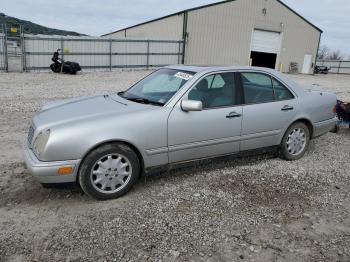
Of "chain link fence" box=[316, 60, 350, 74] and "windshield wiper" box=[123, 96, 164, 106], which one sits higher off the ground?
"chain link fence" box=[316, 60, 350, 74]

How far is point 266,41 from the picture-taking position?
29703mm

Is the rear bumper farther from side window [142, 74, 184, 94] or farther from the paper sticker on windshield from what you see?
side window [142, 74, 184, 94]

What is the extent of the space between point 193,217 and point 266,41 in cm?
2853

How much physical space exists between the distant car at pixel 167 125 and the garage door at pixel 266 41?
24.6 meters

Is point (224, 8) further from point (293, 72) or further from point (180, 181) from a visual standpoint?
point (180, 181)

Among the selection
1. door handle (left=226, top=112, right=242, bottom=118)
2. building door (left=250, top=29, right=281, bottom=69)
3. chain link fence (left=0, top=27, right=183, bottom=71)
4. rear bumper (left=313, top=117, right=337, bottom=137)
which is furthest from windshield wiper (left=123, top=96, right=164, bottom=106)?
building door (left=250, top=29, right=281, bottom=69)

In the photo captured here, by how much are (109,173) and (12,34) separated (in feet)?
62.0

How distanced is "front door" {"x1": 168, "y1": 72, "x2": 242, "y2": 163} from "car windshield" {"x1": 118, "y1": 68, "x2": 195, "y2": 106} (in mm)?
230

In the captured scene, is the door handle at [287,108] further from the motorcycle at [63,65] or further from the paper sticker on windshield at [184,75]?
the motorcycle at [63,65]

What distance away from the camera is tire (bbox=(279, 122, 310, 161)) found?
5.42 metres

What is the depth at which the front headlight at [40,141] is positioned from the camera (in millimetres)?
3637

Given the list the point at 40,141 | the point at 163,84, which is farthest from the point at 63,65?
the point at 40,141

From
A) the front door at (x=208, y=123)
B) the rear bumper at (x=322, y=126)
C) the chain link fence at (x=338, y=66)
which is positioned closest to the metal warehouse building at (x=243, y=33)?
the chain link fence at (x=338, y=66)

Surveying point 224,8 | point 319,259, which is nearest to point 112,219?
point 319,259
